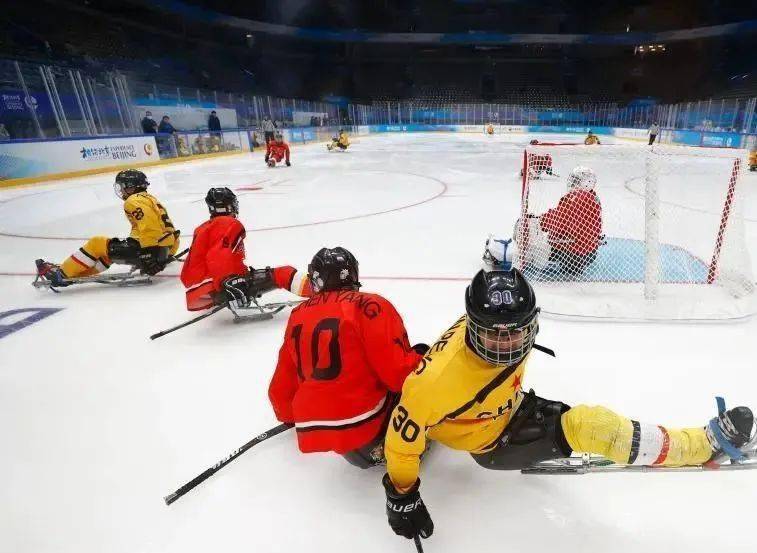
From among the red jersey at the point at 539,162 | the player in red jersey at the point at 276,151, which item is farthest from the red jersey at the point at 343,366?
the player in red jersey at the point at 276,151

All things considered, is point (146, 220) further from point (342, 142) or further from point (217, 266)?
point (342, 142)

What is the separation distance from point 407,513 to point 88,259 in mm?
3265

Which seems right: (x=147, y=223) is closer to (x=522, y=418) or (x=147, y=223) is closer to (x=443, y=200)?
(x=522, y=418)

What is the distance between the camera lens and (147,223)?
3.40m

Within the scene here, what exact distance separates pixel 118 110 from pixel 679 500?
1395 cm

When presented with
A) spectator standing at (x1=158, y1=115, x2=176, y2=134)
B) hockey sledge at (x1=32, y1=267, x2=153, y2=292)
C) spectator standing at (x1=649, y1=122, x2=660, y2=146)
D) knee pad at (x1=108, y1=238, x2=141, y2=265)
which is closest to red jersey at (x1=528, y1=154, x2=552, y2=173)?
knee pad at (x1=108, y1=238, x2=141, y2=265)

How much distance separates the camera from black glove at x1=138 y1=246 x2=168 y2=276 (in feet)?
11.3

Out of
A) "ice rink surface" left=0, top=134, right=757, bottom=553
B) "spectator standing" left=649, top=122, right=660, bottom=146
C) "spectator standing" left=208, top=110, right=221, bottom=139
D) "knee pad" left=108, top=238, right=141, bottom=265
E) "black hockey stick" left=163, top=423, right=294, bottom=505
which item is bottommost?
"spectator standing" left=649, top=122, right=660, bottom=146

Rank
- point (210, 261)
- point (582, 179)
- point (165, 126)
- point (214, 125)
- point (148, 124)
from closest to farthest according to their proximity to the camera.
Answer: point (210, 261), point (582, 179), point (148, 124), point (165, 126), point (214, 125)

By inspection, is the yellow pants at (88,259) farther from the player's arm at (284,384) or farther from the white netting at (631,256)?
the white netting at (631,256)

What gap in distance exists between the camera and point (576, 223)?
3105 millimetres

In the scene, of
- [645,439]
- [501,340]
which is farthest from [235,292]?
[645,439]

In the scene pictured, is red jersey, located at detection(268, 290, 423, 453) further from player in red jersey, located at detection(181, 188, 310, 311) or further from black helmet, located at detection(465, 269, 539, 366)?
player in red jersey, located at detection(181, 188, 310, 311)

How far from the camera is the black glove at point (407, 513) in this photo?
4.09ft
